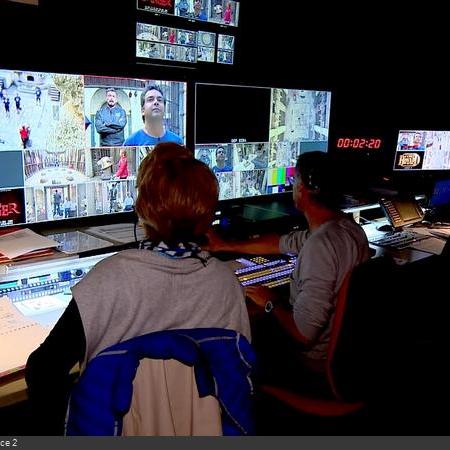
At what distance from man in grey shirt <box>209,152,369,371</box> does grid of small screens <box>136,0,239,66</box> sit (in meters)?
1.12

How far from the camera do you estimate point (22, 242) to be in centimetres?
180

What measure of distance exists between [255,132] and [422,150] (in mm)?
1754

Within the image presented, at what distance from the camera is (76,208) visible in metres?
1.99

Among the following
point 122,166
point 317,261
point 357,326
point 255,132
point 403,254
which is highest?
point 255,132

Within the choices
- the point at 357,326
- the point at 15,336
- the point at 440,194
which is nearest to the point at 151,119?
the point at 15,336

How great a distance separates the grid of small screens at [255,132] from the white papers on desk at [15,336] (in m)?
1.05

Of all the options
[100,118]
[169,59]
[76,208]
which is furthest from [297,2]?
[76,208]

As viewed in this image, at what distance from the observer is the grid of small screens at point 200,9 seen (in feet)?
8.75

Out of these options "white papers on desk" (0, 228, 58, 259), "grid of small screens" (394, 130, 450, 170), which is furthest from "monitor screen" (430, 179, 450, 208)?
"white papers on desk" (0, 228, 58, 259)

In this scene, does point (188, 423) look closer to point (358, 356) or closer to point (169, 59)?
point (358, 356)

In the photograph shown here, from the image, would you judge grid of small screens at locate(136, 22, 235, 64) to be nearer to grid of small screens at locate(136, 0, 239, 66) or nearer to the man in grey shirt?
grid of small screens at locate(136, 0, 239, 66)

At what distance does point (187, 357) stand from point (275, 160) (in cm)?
172

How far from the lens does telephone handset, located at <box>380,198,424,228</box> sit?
3.34 meters

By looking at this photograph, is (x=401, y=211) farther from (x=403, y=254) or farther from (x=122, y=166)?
(x=122, y=166)
